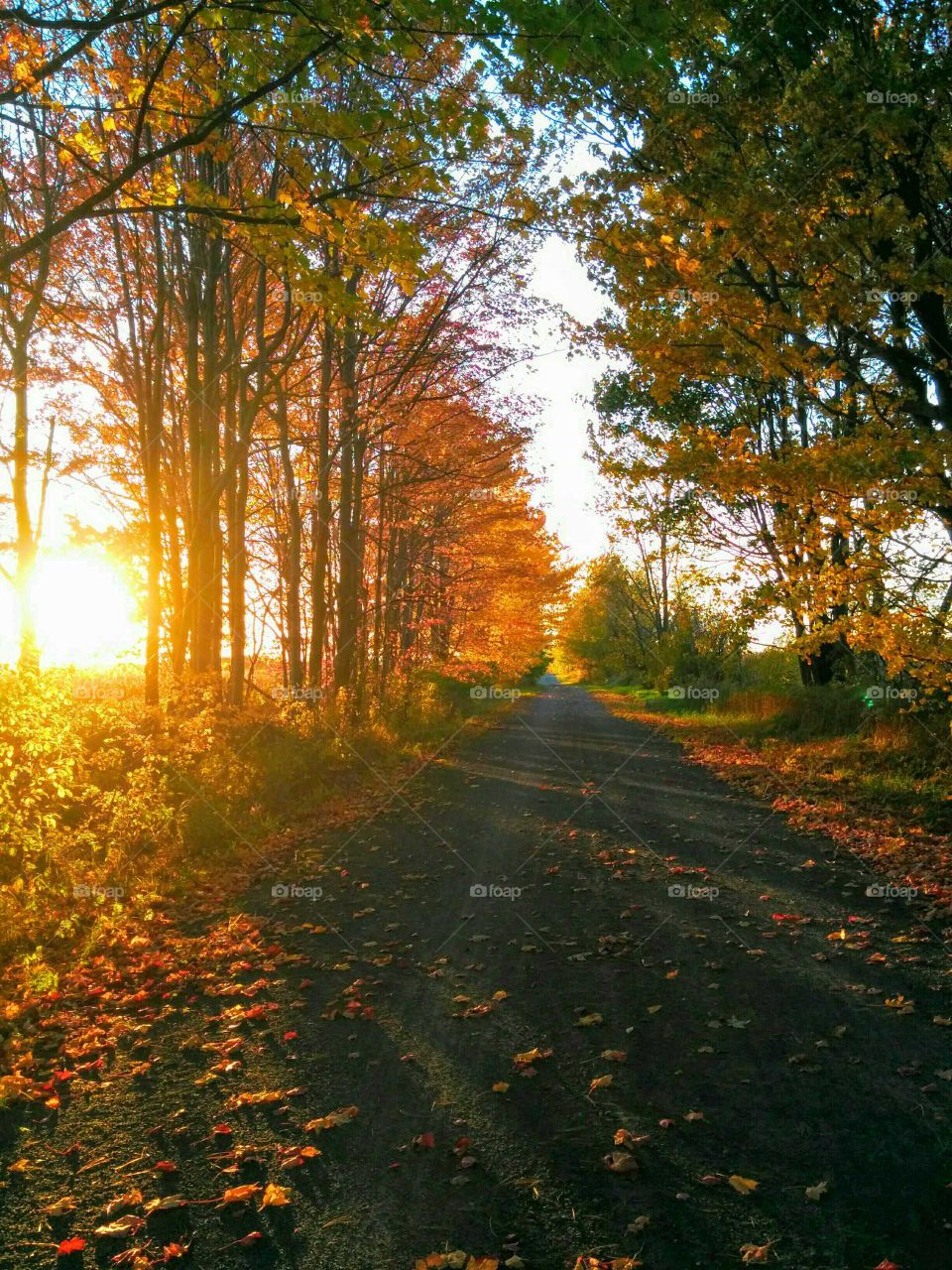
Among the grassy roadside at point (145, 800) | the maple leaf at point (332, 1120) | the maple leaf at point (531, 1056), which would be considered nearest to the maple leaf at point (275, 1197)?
the maple leaf at point (332, 1120)

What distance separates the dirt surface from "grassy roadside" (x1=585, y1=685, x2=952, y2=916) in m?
1.30

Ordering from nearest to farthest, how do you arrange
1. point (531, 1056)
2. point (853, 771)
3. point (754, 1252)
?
point (754, 1252)
point (531, 1056)
point (853, 771)

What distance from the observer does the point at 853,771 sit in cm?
1300

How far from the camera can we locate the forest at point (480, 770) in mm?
3889

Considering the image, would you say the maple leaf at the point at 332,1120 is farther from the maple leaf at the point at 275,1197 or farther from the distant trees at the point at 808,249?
the distant trees at the point at 808,249

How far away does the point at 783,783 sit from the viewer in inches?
534

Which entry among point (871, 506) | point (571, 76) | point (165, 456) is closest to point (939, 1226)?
point (871, 506)

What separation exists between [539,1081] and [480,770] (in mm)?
12748

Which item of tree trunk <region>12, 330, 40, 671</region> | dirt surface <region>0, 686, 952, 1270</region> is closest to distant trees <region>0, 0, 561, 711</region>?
tree trunk <region>12, 330, 40, 671</region>

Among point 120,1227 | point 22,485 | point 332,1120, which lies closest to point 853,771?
point 332,1120

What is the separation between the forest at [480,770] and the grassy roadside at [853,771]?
0.09m

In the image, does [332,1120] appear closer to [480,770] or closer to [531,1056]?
[531,1056]

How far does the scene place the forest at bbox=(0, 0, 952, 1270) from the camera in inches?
153

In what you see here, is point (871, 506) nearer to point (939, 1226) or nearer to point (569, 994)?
point (569, 994)
